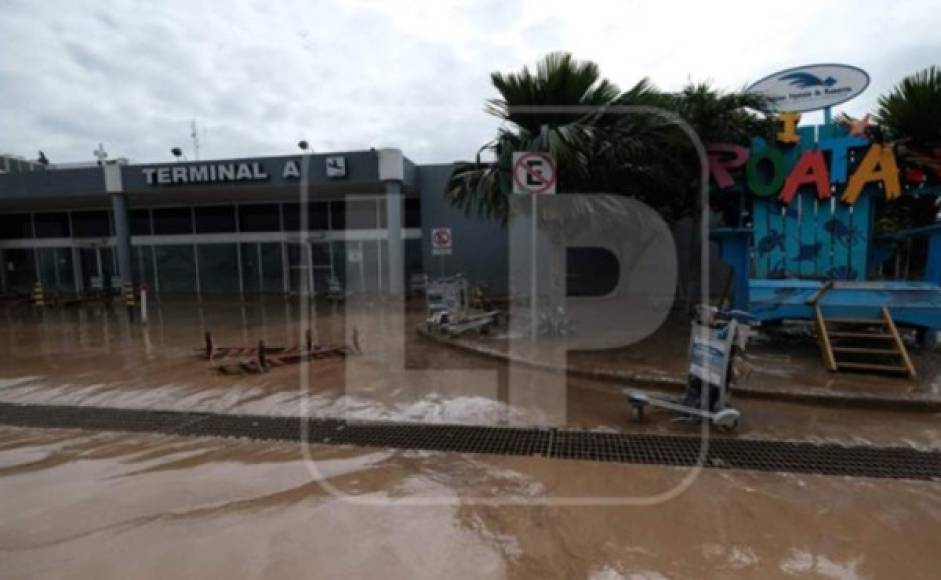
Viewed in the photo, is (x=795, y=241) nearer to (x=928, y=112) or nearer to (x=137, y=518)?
(x=928, y=112)

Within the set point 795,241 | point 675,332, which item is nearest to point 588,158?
point 675,332

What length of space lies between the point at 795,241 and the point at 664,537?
6.98 meters

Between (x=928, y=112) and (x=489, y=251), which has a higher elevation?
(x=928, y=112)

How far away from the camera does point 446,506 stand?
2943 millimetres

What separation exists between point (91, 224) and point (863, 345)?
22065mm

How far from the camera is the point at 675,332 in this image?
310 inches

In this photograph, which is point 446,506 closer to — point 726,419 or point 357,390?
point 726,419

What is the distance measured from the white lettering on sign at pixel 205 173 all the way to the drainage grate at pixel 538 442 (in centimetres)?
921

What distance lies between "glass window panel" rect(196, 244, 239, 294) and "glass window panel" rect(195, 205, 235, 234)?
0.54 metres

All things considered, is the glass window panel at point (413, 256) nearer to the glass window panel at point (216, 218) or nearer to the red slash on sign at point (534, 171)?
the glass window panel at point (216, 218)

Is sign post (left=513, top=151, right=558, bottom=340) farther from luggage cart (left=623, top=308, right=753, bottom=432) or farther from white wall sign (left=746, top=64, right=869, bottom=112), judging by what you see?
white wall sign (left=746, top=64, right=869, bottom=112)

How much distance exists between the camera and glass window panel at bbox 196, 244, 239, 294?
16797 millimetres

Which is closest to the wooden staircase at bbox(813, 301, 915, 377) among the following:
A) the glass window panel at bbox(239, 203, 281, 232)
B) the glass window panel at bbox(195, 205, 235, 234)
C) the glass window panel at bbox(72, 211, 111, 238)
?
the glass window panel at bbox(239, 203, 281, 232)

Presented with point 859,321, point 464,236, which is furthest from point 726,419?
point 464,236
